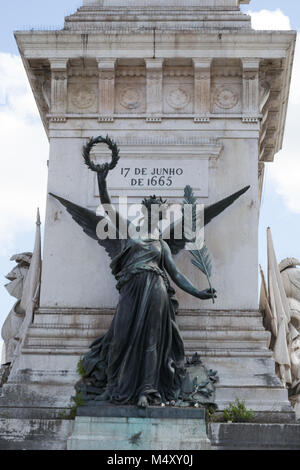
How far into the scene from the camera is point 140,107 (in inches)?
1056

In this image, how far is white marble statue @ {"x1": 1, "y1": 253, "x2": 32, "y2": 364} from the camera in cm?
2645

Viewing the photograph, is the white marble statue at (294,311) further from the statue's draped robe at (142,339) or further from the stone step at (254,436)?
the statue's draped robe at (142,339)

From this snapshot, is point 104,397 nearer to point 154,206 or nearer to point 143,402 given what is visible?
point 143,402

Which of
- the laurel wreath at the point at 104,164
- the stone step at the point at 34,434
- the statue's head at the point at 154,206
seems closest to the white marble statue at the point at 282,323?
the statue's head at the point at 154,206

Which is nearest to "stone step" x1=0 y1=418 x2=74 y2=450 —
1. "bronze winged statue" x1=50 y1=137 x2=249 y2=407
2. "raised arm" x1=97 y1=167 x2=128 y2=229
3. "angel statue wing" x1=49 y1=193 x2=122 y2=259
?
"bronze winged statue" x1=50 y1=137 x2=249 y2=407

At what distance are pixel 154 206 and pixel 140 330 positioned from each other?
245 centimetres

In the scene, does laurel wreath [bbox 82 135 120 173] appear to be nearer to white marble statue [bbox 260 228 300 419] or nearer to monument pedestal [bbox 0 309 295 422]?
monument pedestal [bbox 0 309 295 422]

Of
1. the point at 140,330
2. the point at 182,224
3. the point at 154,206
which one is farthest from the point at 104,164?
the point at 140,330

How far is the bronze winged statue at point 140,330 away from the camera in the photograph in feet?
76.4

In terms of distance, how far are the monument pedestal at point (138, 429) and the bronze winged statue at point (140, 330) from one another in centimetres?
28

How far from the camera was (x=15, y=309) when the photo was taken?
2689cm
